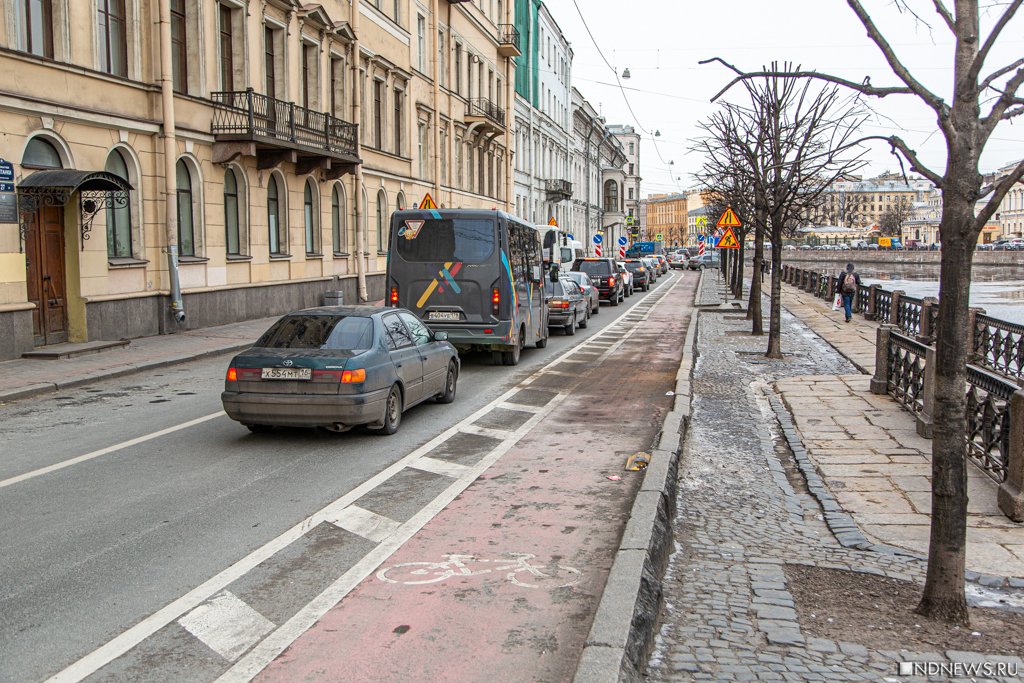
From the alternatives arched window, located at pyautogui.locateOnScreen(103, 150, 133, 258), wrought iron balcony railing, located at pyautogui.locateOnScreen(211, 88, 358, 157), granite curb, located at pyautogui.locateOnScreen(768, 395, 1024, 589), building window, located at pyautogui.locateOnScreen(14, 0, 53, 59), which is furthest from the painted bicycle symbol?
wrought iron balcony railing, located at pyautogui.locateOnScreen(211, 88, 358, 157)

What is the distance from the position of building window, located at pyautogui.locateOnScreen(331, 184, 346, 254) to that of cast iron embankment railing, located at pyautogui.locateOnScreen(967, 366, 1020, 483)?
23502 millimetres

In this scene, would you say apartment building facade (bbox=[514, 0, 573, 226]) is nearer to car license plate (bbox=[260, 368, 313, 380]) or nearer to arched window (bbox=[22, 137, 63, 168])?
arched window (bbox=[22, 137, 63, 168])

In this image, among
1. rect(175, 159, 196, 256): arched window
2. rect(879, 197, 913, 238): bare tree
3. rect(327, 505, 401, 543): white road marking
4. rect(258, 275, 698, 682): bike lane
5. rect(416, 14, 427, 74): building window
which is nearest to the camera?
rect(258, 275, 698, 682): bike lane

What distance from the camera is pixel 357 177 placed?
30422 millimetres

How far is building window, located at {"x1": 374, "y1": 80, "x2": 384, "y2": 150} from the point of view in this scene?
109ft

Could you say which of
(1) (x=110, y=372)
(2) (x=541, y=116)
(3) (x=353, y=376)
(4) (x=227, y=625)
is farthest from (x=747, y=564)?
(2) (x=541, y=116)

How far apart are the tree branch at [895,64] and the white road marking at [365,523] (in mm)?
4403

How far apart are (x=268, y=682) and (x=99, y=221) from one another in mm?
16218

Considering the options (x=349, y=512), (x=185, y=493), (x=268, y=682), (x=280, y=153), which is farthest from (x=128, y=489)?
(x=280, y=153)

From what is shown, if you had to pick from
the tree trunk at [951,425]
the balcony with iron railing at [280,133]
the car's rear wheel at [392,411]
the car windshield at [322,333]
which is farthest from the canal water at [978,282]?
the tree trunk at [951,425]

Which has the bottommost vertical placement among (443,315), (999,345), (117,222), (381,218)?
(999,345)

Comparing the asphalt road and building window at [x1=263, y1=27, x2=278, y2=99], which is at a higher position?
building window at [x1=263, y1=27, x2=278, y2=99]

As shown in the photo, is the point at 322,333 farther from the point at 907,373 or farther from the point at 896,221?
the point at 896,221

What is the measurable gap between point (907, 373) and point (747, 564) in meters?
6.77
